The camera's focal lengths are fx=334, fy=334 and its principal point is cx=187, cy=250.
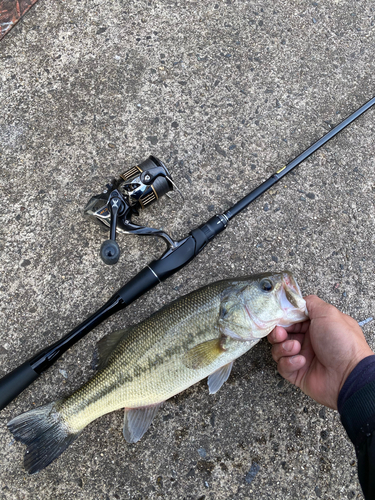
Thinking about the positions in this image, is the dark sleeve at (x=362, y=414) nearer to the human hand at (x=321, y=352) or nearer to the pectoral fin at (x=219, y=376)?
the human hand at (x=321, y=352)

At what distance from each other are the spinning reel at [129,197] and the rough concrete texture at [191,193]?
0.35 meters

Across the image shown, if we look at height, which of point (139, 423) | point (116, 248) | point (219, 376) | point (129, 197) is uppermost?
point (129, 197)

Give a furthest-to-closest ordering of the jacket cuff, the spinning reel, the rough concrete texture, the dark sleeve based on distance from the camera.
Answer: the rough concrete texture → the spinning reel → the jacket cuff → the dark sleeve

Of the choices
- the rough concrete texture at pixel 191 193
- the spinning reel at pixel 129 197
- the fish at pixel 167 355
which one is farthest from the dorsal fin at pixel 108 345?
the spinning reel at pixel 129 197

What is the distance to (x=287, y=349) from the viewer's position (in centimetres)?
253

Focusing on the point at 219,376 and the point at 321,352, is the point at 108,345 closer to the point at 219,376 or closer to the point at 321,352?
the point at 219,376

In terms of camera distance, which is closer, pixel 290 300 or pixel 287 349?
pixel 290 300

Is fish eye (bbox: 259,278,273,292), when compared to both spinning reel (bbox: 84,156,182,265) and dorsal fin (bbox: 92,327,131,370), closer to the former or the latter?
spinning reel (bbox: 84,156,182,265)

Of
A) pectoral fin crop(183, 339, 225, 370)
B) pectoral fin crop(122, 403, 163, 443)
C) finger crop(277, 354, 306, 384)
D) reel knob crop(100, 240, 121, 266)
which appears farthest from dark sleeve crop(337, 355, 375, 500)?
reel knob crop(100, 240, 121, 266)

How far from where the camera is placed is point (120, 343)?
2.45 metres

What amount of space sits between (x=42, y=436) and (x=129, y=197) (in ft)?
6.01

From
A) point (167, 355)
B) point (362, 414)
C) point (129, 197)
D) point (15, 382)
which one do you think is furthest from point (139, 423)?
point (129, 197)

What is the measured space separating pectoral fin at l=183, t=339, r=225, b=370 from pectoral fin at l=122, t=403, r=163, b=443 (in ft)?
1.47

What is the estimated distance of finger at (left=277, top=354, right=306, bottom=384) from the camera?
8.21ft
